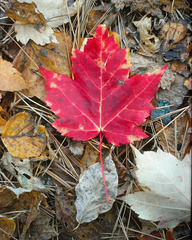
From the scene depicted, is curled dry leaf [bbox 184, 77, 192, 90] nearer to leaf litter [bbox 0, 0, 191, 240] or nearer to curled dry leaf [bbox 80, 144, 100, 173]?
leaf litter [bbox 0, 0, 191, 240]

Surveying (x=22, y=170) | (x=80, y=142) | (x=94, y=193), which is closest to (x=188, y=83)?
(x=80, y=142)

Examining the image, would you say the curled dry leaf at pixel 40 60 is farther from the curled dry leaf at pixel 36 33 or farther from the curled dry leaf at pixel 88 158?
the curled dry leaf at pixel 88 158

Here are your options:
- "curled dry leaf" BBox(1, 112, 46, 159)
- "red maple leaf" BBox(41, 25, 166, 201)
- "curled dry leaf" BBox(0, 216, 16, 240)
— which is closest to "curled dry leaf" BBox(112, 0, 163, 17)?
"red maple leaf" BBox(41, 25, 166, 201)

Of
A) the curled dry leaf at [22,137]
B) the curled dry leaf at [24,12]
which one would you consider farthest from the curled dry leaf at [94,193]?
the curled dry leaf at [24,12]

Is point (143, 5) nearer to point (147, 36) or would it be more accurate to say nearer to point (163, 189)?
point (147, 36)

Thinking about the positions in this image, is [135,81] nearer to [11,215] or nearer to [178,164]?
[178,164]

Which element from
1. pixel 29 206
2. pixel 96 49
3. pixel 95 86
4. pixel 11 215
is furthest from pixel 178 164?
pixel 11 215
